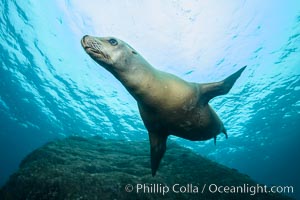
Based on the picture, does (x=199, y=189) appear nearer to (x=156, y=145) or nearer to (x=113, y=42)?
(x=156, y=145)

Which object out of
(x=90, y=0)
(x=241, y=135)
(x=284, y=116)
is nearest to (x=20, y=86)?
(x=90, y=0)

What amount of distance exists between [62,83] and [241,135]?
74.5ft

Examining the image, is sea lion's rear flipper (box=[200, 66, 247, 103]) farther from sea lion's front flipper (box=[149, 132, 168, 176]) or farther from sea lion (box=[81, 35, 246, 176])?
sea lion's front flipper (box=[149, 132, 168, 176])

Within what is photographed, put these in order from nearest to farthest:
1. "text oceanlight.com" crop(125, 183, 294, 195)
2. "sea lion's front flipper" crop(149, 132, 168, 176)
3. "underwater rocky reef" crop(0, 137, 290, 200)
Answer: "underwater rocky reef" crop(0, 137, 290, 200) → "sea lion's front flipper" crop(149, 132, 168, 176) → "text oceanlight.com" crop(125, 183, 294, 195)

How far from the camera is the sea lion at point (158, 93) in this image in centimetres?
331

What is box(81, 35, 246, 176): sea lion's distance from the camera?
3.31 metres

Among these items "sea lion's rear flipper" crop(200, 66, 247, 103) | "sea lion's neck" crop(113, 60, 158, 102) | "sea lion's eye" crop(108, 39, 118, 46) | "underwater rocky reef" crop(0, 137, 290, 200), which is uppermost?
"sea lion's rear flipper" crop(200, 66, 247, 103)

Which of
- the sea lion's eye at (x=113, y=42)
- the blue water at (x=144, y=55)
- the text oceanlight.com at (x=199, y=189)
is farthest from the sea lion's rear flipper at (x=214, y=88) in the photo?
the blue water at (x=144, y=55)

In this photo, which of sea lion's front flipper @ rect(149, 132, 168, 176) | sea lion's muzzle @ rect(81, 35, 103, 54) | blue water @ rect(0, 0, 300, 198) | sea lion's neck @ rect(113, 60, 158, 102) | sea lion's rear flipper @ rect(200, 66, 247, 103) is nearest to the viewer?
sea lion's muzzle @ rect(81, 35, 103, 54)

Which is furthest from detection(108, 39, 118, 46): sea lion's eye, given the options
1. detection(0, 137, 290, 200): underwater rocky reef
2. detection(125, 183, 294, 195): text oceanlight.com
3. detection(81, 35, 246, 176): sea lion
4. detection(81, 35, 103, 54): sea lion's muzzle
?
detection(125, 183, 294, 195): text oceanlight.com

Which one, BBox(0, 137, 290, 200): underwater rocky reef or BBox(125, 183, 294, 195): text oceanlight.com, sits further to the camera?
BBox(125, 183, 294, 195): text oceanlight.com

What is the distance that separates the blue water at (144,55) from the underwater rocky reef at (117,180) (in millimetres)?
8370

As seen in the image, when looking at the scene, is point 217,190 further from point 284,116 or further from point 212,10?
point 284,116

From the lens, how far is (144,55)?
15.1 meters
